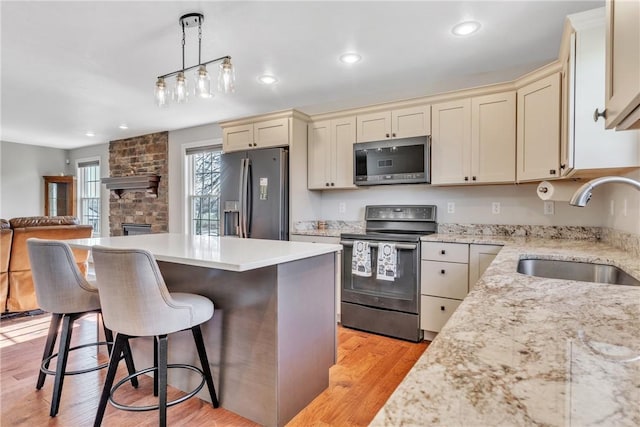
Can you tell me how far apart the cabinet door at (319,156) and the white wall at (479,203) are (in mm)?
305

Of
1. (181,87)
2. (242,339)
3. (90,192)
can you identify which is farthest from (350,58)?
(90,192)

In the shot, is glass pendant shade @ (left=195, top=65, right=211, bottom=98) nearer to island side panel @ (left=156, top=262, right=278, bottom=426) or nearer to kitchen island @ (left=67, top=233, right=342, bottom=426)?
kitchen island @ (left=67, top=233, right=342, bottom=426)

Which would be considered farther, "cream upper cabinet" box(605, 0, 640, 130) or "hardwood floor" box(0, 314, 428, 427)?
"hardwood floor" box(0, 314, 428, 427)

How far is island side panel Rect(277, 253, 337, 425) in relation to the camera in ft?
5.74

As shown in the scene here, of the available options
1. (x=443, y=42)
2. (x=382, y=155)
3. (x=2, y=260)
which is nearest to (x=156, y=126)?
(x=2, y=260)

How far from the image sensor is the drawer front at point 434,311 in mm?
2832

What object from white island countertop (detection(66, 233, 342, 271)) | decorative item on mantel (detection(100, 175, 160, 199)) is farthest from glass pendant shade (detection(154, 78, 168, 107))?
decorative item on mantel (detection(100, 175, 160, 199))

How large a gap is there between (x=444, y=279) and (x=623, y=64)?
222cm

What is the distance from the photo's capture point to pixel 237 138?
408 centimetres

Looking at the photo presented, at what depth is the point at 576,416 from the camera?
0.41 meters

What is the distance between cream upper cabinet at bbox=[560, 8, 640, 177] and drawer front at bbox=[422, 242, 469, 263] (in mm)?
972

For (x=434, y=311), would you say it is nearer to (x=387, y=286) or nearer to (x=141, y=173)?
(x=387, y=286)

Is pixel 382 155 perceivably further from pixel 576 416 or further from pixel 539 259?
pixel 576 416

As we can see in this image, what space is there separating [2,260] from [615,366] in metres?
4.53
